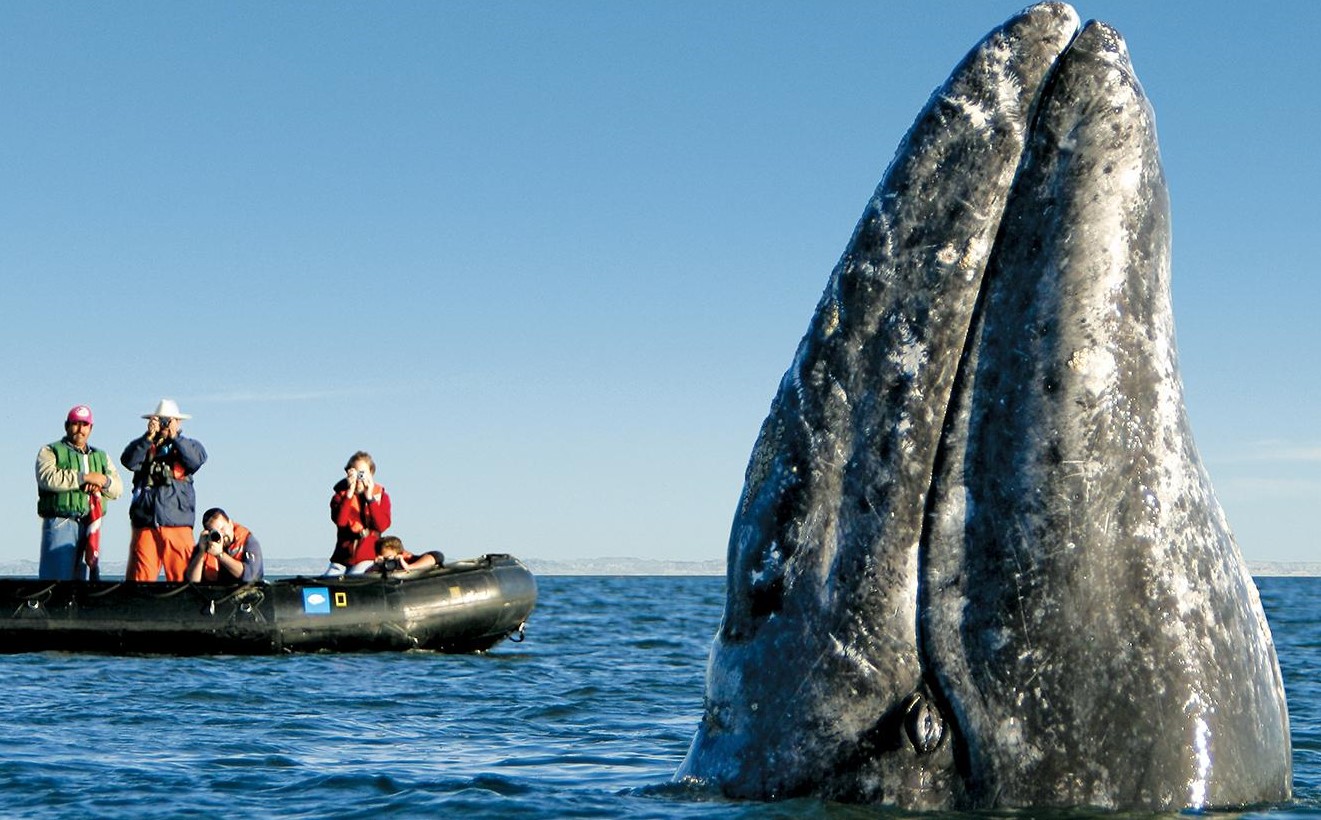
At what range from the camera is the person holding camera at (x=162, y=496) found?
17688mm

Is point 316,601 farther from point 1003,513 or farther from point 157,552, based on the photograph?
point 1003,513

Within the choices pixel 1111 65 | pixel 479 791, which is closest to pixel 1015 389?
pixel 1111 65

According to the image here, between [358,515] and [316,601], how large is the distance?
1760 mm

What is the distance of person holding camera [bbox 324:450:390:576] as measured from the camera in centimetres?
1912

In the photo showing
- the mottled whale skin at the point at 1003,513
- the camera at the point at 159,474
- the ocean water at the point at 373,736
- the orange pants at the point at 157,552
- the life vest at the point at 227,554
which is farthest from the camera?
the life vest at the point at 227,554

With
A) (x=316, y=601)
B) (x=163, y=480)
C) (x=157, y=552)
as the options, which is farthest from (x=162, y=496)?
(x=316, y=601)

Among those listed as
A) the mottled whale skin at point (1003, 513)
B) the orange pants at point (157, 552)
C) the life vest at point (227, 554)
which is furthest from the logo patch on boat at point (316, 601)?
the mottled whale skin at point (1003, 513)

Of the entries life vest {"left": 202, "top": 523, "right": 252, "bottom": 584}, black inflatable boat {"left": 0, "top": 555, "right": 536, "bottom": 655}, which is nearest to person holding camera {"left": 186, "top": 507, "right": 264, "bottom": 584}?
life vest {"left": 202, "top": 523, "right": 252, "bottom": 584}

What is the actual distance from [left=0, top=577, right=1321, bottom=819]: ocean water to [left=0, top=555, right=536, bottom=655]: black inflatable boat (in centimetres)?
36

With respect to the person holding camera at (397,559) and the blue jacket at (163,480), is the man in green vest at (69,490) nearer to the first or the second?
the blue jacket at (163,480)

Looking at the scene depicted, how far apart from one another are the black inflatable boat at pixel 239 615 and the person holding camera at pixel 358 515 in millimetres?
A: 1161

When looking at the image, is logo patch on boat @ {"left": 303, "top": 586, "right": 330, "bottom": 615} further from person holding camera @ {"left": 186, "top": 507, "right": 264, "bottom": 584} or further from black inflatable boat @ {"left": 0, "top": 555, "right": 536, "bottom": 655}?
person holding camera @ {"left": 186, "top": 507, "right": 264, "bottom": 584}

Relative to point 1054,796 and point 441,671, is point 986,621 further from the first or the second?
point 441,671

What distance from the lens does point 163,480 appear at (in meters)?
18.0
